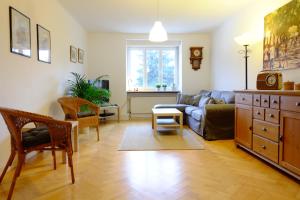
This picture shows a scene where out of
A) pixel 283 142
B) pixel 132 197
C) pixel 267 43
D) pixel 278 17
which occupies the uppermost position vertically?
pixel 278 17

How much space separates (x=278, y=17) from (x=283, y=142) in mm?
1863

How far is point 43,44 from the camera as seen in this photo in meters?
3.39

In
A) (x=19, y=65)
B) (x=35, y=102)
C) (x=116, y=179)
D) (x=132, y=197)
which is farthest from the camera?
(x=35, y=102)

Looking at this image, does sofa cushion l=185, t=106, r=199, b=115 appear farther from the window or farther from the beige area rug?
the window

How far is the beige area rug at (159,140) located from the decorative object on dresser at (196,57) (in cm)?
234

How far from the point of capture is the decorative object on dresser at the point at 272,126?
2162 millimetres

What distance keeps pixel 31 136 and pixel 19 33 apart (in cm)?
134

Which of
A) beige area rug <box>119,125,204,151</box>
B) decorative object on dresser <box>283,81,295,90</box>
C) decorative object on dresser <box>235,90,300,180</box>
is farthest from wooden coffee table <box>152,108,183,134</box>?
decorative object on dresser <box>283,81,295,90</box>

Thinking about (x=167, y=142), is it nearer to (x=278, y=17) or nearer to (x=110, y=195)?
(x=110, y=195)

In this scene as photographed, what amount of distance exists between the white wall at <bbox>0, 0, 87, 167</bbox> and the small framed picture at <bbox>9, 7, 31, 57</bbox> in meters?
0.06

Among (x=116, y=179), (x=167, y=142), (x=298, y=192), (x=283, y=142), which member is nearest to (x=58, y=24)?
(x=167, y=142)

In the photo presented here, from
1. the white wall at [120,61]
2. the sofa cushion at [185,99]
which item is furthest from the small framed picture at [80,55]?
the sofa cushion at [185,99]

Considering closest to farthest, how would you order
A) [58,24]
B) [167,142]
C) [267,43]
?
1. [267,43]
2. [167,142]
3. [58,24]

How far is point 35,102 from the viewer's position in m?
3.11
